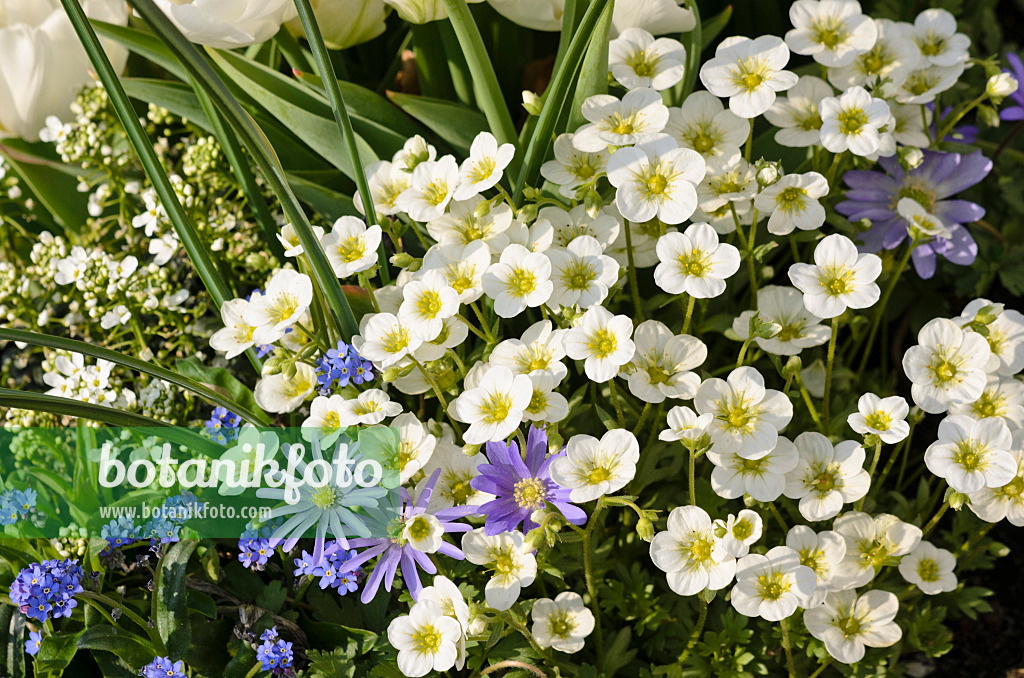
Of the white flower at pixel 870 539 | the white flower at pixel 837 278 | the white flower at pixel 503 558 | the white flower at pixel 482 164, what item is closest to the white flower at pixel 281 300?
the white flower at pixel 482 164

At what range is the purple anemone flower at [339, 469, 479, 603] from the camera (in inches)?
30.0

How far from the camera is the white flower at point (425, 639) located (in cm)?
72

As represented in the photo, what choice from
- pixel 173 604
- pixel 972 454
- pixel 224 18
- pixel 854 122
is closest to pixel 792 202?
pixel 854 122

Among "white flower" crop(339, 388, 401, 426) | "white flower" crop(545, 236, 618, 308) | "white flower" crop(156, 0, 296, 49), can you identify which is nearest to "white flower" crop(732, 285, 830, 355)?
"white flower" crop(545, 236, 618, 308)

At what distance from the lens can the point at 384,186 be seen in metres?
0.95

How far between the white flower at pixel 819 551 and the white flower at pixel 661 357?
192 mm

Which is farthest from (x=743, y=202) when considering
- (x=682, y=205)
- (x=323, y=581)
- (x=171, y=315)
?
(x=171, y=315)

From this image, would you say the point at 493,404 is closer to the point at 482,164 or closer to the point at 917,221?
the point at 482,164

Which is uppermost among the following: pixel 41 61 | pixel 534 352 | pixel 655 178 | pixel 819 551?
pixel 41 61

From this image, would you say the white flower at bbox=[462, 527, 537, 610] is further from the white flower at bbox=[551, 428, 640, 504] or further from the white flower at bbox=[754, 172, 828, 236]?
the white flower at bbox=[754, 172, 828, 236]

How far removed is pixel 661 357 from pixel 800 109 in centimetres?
39

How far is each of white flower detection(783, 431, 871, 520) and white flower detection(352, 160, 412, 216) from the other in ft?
1.73

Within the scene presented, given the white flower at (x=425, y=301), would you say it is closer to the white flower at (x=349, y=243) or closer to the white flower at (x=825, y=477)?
the white flower at (x=349, y=243)

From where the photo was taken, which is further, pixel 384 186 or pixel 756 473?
pixel 384 186
